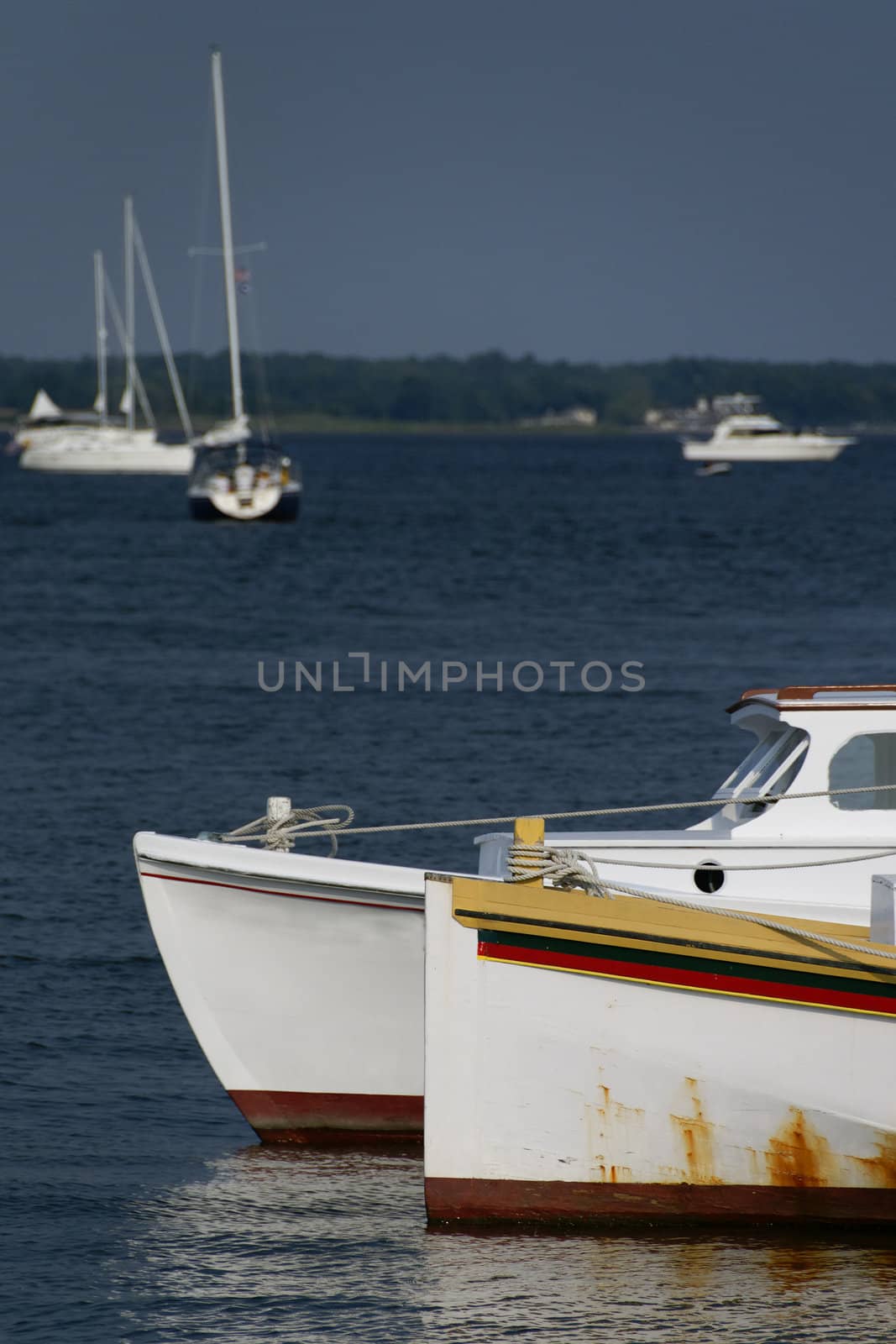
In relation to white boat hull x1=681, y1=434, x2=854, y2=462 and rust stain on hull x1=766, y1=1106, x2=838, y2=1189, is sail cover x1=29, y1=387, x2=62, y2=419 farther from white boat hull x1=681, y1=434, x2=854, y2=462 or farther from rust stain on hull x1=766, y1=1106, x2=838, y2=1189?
rust stain on hull x1=766, y1=1106, x2=838, y2=1189

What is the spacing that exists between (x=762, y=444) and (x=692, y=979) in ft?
466

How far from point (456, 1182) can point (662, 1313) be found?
1301 millimetres

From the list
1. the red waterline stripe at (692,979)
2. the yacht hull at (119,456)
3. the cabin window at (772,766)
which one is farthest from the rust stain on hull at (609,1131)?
the yacht hull at (119,456)

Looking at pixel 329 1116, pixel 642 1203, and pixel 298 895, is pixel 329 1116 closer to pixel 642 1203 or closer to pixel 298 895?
pixel 298 895

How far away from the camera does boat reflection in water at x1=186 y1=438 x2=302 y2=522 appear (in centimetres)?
7088

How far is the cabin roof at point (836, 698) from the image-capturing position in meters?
11.9

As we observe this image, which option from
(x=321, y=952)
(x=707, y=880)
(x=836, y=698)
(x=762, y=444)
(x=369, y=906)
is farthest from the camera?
(x=762, y=444)

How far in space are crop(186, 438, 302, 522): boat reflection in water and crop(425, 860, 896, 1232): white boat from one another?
202 feet

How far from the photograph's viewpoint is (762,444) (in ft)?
488

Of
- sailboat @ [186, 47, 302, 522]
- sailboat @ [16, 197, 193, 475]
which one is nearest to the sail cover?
sailboat @ [16, 197, 193, 475]

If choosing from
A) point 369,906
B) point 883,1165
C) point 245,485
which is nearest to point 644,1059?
point 883,1165

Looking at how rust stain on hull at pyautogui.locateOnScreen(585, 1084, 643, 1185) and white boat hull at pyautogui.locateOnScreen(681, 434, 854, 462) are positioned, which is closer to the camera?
rust stain on hull at pyautogui.locateOnScreen(585, 1084, 643, 1185)

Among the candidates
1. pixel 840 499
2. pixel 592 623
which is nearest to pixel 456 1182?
pixel 592 623

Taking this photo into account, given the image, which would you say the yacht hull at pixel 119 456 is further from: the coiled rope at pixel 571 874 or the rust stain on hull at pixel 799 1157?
the rust stain on hull at pixel 799 1157
